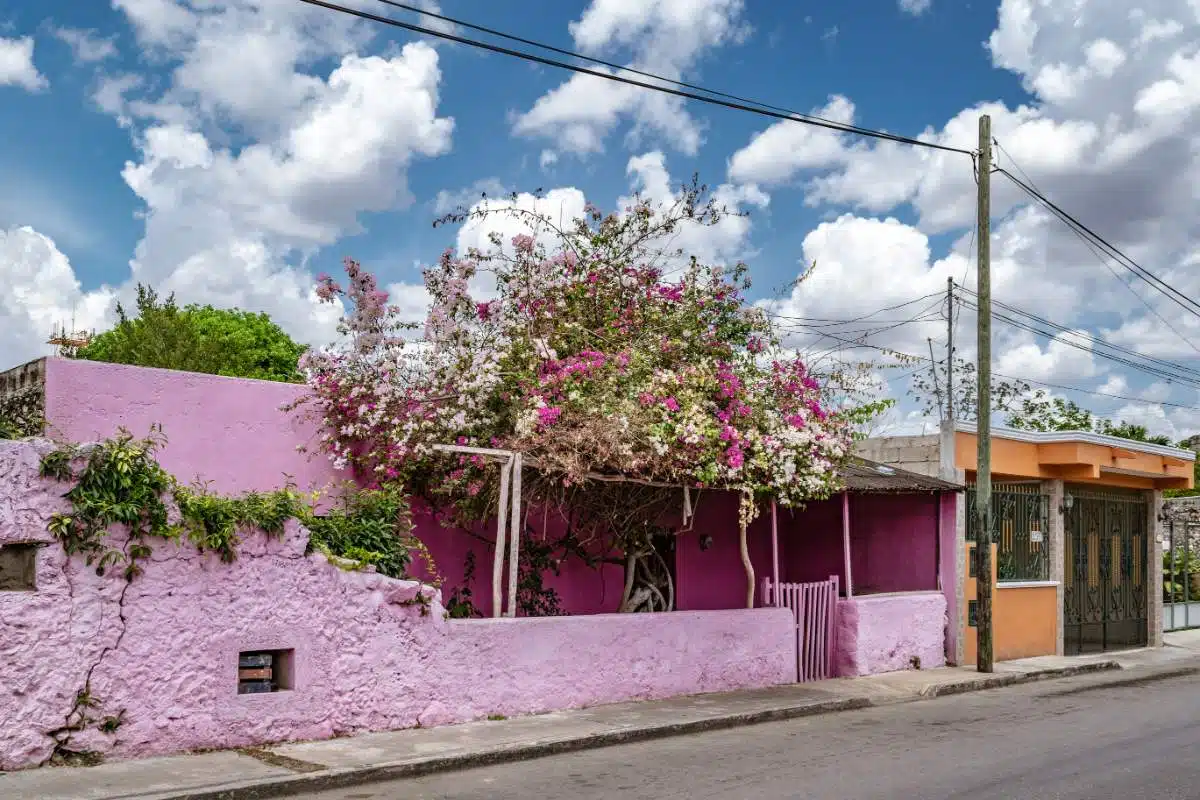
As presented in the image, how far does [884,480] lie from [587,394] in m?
5.16

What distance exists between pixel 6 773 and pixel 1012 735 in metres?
8.07

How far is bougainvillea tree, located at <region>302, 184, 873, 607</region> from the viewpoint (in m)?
11.3

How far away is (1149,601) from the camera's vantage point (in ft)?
67.4

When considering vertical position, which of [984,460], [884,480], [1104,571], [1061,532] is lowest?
[1104,571]

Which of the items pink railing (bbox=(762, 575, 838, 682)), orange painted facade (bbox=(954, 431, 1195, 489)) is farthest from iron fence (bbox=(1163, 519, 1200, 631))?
pink railing (bbox=(762, 575, 838, 682))

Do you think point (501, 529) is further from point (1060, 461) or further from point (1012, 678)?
point (1060, 461)

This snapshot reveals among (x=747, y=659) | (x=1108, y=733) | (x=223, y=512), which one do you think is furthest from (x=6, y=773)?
(x=1108, y=733)

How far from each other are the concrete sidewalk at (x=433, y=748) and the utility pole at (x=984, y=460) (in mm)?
1283

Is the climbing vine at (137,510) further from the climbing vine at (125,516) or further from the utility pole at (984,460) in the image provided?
the utility pole at (984,460)

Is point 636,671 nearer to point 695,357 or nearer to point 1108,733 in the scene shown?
point 695,357

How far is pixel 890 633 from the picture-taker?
14758 millimetres

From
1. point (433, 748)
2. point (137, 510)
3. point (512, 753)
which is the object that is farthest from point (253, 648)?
point (512, 753)

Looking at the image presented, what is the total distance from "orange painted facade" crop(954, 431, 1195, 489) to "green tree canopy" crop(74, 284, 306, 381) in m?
10.7

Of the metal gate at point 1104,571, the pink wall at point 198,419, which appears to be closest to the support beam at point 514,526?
the pink wall at point 198,419
